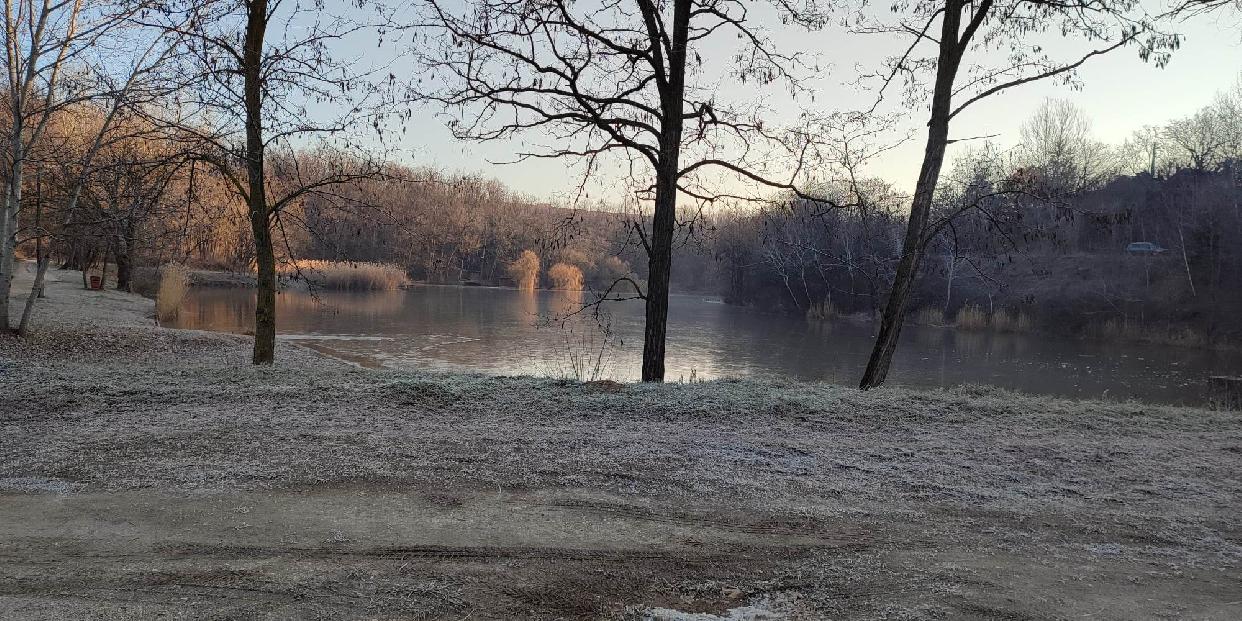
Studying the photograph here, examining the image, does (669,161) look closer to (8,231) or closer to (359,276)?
(8,231)

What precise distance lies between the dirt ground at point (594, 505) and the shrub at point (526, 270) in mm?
61668

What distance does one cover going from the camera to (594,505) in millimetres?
4340

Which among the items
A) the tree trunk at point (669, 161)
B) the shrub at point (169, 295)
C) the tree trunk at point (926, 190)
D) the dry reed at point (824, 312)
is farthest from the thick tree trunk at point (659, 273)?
the dry reed at point (824, 312)

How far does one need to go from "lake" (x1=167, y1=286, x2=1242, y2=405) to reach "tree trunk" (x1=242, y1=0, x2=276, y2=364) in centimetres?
452

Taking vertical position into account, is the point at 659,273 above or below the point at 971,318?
above

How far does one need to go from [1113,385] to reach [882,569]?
23.2 metres

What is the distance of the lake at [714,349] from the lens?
20.9 meters

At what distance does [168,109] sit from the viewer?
34.7 ft

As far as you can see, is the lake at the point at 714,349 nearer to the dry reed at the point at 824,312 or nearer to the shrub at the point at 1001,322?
the shrub at the point at 1001,322

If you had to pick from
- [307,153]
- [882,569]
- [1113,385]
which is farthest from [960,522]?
[1113,385]

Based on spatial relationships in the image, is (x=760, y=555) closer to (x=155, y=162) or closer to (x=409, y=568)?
(x=409, y=568)

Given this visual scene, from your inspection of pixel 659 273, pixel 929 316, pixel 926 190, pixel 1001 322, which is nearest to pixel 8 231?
pixel 659 273

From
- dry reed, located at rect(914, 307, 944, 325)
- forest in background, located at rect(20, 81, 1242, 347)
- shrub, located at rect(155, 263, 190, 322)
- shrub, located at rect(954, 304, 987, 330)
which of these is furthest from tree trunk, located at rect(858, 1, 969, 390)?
dry reed, located at rect(914, 307, 944, 325)

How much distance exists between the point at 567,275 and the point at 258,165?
54894 mm
